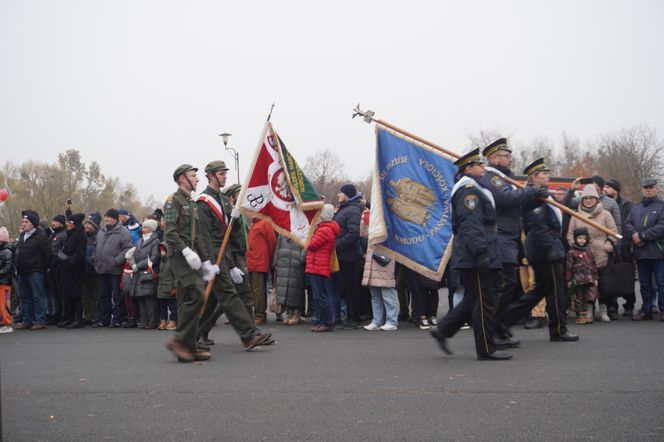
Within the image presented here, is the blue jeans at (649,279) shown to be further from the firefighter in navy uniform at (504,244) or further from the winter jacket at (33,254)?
the winter jacket at (33,254)

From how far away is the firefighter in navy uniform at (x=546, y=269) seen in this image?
8547 mm

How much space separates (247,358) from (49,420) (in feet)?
9.93

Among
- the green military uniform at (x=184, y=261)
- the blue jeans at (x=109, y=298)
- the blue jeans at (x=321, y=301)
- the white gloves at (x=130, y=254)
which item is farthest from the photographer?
the blue jeans at (x=109, y=298)

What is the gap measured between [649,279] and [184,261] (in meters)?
7.12

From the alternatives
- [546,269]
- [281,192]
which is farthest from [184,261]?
[546,269]

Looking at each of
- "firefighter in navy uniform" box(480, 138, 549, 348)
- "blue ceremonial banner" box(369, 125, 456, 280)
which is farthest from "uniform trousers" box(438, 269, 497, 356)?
"blue ceremonial banner" box(369, 125, 456, 280)

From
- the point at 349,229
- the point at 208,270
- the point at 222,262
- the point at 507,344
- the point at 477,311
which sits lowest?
the point at 507,344

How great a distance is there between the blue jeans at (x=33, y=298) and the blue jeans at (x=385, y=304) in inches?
235

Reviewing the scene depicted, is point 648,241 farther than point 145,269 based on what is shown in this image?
No

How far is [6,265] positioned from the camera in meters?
12.2

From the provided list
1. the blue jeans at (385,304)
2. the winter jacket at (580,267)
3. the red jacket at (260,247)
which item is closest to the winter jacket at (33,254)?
the red jacket at (260,247)

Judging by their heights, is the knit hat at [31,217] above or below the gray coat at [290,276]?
above

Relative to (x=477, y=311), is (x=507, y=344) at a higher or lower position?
lower

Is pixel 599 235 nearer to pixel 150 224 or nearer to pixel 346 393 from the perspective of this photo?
pixel 346 393
